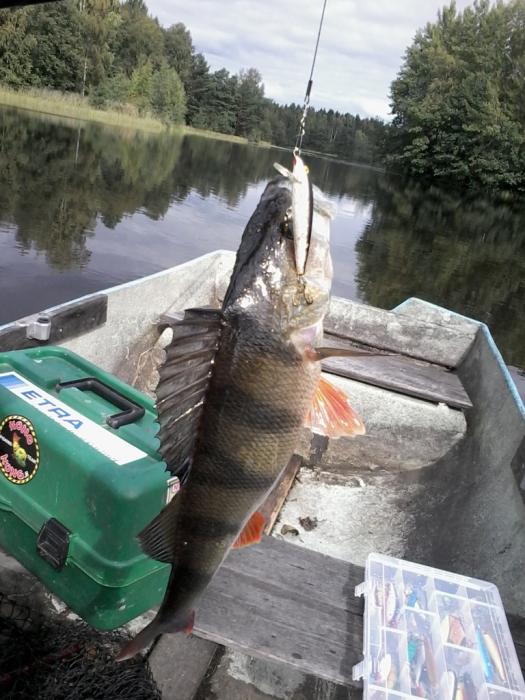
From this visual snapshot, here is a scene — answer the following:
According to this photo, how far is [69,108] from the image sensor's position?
163 ft

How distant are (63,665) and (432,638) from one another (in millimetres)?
1655

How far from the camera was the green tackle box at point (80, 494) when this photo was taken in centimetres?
248

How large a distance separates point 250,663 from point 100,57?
6845 centimetres

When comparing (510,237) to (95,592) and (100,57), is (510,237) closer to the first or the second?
(95,592)

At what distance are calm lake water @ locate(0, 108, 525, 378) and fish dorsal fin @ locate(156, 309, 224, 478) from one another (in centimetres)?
356

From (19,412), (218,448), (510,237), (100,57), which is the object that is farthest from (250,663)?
(100,57)

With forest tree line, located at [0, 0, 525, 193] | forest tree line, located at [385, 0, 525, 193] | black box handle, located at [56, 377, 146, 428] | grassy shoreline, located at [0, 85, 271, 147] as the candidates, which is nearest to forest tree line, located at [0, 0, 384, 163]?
forest tree line, located at [0, 0, 525, 193]

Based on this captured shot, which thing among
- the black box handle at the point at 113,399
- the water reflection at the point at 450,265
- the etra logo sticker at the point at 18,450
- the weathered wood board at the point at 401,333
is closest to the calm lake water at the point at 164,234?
the water reflection at the point at 450,265

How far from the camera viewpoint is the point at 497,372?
515 centimetres

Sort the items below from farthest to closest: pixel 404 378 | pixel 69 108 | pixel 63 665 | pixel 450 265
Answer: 1. pixel 69 108
2. pixel 450 265
3. pixel 404 378
4. pixel 63 665

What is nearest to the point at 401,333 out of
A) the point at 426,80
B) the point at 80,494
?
the point at 80,494

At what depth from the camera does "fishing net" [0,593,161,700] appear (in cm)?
229

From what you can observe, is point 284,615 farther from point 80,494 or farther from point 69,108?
point 69,108

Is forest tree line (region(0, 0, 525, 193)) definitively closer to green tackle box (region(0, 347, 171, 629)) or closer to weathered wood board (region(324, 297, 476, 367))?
weathered wood board (region(324, 297, 476, 367))
